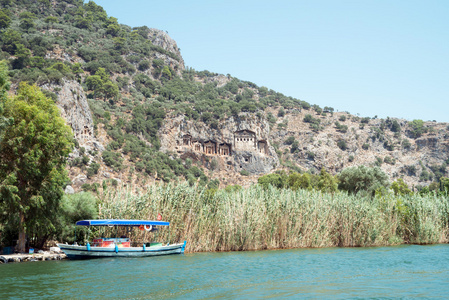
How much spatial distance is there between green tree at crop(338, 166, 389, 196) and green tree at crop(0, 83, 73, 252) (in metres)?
39.6

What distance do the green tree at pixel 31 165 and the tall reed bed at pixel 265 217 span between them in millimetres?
3313

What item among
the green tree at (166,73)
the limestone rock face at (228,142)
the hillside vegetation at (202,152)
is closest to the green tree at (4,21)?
the hillside vegetation at (202,152)

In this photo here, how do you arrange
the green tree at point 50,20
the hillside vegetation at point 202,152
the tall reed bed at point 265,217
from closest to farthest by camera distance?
the tall reed bed at point 265,217 < the hillside vegetation at point 202,152 < the green tree at point 50,20

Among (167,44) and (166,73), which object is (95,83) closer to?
(166,73)

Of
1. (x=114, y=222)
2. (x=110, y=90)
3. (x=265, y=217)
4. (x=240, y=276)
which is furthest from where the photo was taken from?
(x=110, y=90)

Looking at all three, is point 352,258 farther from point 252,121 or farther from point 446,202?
point 252,121

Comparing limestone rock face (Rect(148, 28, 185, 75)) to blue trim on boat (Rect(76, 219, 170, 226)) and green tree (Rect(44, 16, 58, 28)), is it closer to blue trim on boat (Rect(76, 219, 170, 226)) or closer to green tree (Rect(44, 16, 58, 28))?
green tree (Rect(44, 16, 58, 28))

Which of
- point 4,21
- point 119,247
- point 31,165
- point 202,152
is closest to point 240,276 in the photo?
point 119,247

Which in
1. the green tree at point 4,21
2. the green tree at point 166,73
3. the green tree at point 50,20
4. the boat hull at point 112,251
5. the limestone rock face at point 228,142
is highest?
the green tree at point 50,20

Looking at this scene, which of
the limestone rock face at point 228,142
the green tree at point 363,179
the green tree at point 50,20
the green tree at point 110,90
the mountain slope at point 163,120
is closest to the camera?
the green tree at point 363,179

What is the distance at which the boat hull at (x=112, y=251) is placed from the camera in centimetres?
2409

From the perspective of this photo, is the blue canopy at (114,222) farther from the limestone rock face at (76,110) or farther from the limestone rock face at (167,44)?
the limestone rock face at (167,44)

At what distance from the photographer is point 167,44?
162625mm

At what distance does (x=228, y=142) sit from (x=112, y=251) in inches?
3574
